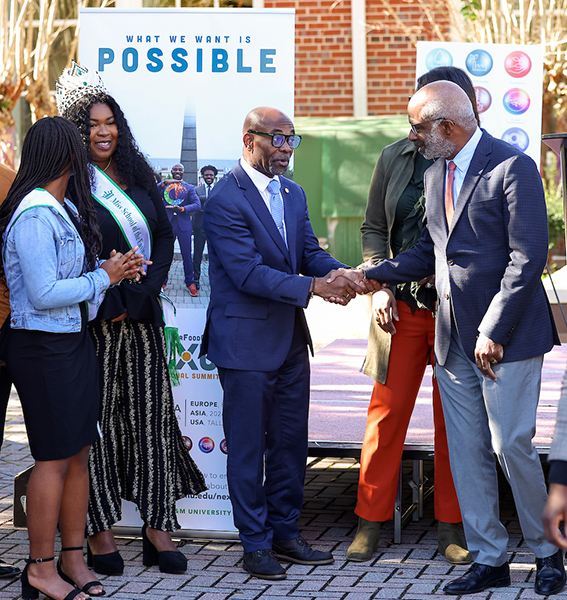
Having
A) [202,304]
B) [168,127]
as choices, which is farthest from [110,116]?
[202,304]

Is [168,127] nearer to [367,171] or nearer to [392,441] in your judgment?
[392,441]

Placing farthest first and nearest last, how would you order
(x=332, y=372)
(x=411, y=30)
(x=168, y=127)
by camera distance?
(x=411, y=30)
(x=332, y=372)
(x=168, y=127)

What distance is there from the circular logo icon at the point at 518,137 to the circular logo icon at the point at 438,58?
0.68m

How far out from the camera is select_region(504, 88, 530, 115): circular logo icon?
617cm

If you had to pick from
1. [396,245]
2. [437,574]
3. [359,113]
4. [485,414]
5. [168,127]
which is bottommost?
[437,574]

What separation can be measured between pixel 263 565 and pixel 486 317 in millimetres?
1459

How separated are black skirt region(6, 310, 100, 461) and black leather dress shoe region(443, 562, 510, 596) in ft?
5.38

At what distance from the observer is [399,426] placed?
13.5 feet

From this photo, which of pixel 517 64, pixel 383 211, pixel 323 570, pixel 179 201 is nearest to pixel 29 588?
pixel 323 570

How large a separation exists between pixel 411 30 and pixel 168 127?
7644mm

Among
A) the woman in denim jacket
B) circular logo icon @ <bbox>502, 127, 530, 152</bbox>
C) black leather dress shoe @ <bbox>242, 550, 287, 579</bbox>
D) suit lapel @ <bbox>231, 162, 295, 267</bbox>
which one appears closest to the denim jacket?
the woman in denim jacket

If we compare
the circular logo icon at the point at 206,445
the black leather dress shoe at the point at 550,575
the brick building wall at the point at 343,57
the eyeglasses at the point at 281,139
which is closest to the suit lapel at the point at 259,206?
the eyeglasses at the point at 281,139

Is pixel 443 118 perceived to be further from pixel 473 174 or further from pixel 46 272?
pixel 46 272

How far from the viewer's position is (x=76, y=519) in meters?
3.68
